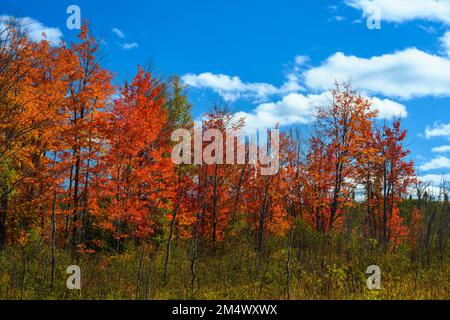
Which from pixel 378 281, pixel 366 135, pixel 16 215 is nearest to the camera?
pixel 378 281

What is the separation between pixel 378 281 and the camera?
12258 millimetres

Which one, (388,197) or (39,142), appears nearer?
(39,142)

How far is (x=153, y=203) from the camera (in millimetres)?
21719

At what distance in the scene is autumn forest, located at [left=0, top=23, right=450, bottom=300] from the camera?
13.2 metres

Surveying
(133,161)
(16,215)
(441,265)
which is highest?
(133,161)

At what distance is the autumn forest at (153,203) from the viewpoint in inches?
521

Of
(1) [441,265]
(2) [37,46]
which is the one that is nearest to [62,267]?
(2) [37,46]

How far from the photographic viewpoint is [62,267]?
14180 mm

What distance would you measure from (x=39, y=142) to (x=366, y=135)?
61.7 feet
